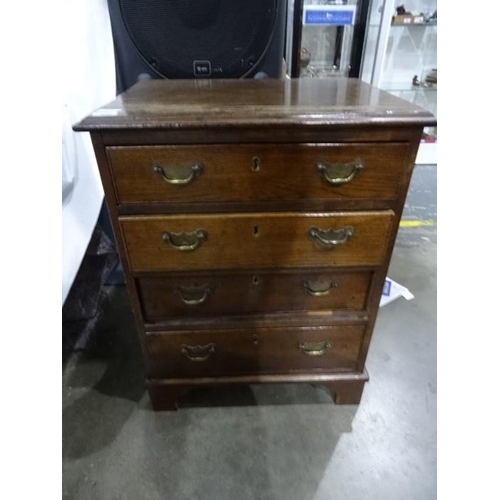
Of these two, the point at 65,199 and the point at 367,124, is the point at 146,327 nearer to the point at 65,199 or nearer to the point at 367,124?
the point at 65,199

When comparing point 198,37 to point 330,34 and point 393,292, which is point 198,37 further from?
point 393,292

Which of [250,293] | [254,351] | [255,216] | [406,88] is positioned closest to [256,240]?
[255,216]

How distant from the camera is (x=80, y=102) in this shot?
1004 mm

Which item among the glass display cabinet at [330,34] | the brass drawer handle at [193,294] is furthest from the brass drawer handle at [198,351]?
the glass display cabinet at [330,34]

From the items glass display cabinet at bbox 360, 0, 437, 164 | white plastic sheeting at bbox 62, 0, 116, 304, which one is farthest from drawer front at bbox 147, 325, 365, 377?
glass display cabinet at bbox 360, 0, 437, 164

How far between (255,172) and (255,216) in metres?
0.09

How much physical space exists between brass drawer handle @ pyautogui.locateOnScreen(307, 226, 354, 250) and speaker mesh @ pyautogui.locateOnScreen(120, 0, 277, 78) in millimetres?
607

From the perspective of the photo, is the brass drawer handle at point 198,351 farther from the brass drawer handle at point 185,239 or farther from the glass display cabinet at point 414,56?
the glass display cabinet at point 414,56

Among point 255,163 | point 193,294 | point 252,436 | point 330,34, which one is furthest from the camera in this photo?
point 330,34

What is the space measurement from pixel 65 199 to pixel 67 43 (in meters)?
0.42

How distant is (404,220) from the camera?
193 centimetres

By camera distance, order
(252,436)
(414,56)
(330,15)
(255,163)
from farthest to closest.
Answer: (414,56) < (330,15) < (252,436) < (255,163)

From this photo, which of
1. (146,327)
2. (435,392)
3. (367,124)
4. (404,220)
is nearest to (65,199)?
(146,327)

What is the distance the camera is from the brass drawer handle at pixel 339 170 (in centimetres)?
66
